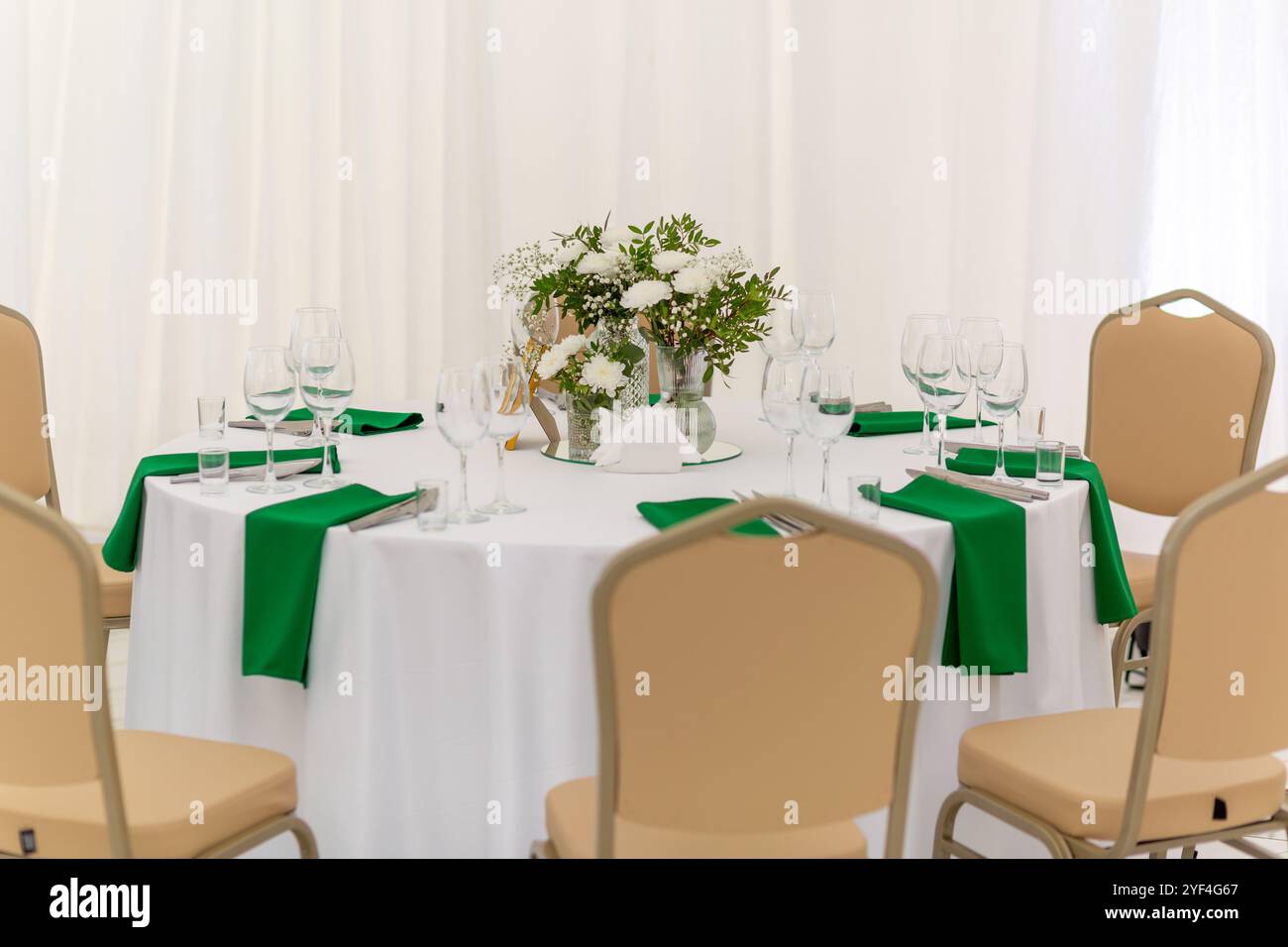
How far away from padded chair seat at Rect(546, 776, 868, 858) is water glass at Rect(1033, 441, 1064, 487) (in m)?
0.99

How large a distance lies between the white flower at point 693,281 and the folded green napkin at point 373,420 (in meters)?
0.94

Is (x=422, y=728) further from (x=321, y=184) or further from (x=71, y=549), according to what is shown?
(x=321, y=184)

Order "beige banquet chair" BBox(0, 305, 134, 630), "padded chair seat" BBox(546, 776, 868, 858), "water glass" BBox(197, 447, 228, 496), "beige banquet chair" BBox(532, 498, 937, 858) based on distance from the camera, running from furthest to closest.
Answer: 1. "beige banquet chair" BBox(0, 305, 134, 630)
2. "water glass" BBox(197, 447, 228, 496)
3. "padded chair seat" BBox(546, 776, 868, 858)
4. "beige banquet chair" BBox(532, 498, 937, 858)

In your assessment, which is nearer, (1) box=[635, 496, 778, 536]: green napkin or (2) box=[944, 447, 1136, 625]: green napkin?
(1) box=[635, 496, 778, 536]: green napkin

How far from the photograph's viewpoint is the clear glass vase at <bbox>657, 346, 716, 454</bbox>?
279 cm

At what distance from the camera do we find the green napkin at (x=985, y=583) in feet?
7.39

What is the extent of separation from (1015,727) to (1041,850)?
17.6 inches

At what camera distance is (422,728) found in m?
2.19

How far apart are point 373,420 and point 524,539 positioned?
122 cm

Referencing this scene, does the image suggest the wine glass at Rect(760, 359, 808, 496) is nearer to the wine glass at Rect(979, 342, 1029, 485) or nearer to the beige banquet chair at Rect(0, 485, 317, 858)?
the wine glass at Rect(979, 342, 1029, 485)

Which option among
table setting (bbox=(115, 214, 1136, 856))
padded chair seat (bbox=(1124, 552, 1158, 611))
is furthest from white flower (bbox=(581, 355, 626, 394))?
padded chair seat (bbox=(1124, 552, 1158, 611))

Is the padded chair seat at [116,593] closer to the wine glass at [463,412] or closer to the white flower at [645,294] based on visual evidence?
the wine glass at [463,412]

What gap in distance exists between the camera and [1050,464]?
8.50ft

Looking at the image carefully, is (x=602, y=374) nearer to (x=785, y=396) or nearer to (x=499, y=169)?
(x=785, y=396)
